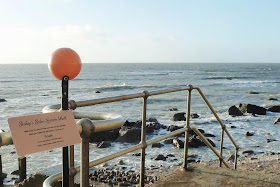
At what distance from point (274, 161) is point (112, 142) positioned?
6211mm

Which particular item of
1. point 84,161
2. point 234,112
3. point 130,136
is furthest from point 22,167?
point 234,112

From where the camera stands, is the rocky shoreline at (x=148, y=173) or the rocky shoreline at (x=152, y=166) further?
the rocky shoreline at (x=152, y=166)

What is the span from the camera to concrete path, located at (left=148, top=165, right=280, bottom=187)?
10.3 ft

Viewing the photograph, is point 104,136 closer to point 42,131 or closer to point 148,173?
point 148,173

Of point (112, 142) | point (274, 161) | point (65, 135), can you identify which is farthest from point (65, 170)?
point (112, 142)

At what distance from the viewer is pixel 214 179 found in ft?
10.7

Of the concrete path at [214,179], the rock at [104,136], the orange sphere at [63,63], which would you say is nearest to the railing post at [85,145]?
the orange sphere at [63,63]

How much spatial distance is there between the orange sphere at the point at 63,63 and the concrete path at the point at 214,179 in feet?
6.41

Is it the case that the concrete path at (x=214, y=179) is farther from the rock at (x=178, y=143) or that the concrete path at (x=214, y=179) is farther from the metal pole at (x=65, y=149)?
the rock at (x=178, y=143)

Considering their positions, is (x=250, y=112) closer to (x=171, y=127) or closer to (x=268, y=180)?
(x=171, y=127)

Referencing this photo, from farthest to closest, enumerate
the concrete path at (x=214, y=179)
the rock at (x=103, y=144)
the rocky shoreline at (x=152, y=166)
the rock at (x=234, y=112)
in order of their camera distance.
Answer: the rock at (x=234, y=112), the rock at (x=103, y=144), the rocky shoreline at (x=152, y=166), the concrete path at (x=214, y=179)

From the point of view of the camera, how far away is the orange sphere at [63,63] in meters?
1.48

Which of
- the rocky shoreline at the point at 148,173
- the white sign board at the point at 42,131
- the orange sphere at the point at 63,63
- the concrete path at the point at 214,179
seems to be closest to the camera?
the white sign board at the point at 42,131

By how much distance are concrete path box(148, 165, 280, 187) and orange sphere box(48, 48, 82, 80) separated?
6.41 ft
